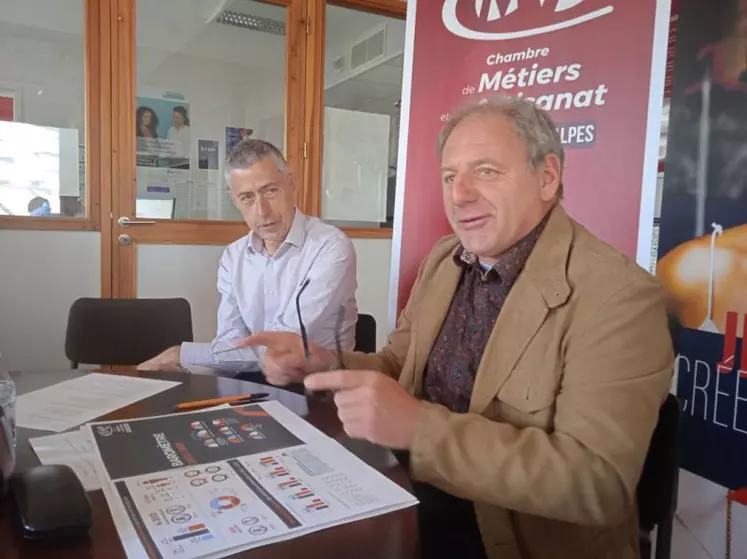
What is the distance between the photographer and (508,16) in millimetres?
1998

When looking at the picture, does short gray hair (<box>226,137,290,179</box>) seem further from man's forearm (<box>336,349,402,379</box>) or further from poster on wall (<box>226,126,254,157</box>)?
poster on wall (<box>226,126,254,157</box>)

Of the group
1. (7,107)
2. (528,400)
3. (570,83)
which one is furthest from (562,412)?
(7,107)

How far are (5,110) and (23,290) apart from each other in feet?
2.87

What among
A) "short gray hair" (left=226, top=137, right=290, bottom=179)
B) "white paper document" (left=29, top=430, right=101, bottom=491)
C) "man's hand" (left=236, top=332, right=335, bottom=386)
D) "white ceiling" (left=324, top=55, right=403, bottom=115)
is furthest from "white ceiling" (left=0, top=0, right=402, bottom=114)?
"white paper document" (left=29, top=430, right=101, bottom=491)

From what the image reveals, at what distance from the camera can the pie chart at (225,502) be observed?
0.73m

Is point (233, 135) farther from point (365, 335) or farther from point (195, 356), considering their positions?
point (195, 356)

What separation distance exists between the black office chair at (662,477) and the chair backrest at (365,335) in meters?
1.17

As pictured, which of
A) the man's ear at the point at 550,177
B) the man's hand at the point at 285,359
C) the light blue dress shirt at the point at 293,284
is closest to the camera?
the man's ear at the point at 550,177

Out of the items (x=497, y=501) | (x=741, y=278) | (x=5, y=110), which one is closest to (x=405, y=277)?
(x=741, y=278)

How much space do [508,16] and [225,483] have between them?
5.82ft

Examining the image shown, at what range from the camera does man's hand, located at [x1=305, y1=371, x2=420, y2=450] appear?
884 millimetres

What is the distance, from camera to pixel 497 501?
2.91 feet

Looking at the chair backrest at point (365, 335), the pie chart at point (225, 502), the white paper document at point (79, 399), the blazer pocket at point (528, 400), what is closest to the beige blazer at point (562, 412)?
the blazer pocket at point (528, 400)

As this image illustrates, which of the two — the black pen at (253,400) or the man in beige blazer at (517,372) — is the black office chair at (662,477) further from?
the black pen at (253,400)
